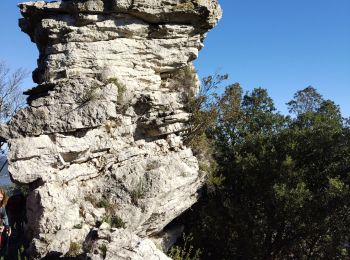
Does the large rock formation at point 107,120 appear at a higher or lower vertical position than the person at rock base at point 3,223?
higher

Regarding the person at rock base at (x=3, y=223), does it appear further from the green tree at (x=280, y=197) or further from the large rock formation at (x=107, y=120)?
the green tree at (x=280, y=197)

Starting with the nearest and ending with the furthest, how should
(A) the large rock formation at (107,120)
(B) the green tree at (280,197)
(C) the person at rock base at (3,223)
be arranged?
(C) the person at rock base at (3,223), (A) the large rock formation at (107,120), (B) the green tree at (280,197)

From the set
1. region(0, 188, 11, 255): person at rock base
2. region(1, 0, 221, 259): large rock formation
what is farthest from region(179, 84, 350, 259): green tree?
region(0, 188, 11, 255): person at rock base

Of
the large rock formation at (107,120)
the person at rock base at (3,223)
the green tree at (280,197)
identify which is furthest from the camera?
the green tree at (280,197)

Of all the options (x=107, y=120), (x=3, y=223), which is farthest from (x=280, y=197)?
(x=3, y=223)

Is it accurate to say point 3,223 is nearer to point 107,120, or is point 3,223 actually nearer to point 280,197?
point 107,120

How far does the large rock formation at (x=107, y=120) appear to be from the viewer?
36.1 ft

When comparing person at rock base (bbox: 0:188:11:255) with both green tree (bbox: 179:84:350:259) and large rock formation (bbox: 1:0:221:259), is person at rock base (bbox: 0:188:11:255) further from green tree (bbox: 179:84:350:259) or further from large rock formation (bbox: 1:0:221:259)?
green tree (bbox: 179:84:350:259)

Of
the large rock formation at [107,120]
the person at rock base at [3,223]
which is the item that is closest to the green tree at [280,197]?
the large rock formation at [107,120]

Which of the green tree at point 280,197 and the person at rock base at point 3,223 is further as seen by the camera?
the green tree at point 280,197

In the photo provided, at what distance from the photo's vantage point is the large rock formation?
1102 centimetres

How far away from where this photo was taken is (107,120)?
1267cm

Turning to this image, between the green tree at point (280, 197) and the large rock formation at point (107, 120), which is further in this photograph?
the green tree at point (280, 197)

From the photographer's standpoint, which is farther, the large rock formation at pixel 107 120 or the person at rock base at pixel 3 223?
the large rock formation at pixel 107 120
